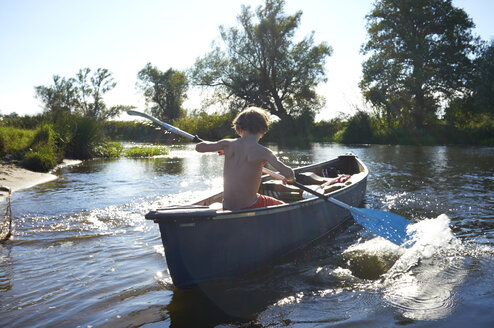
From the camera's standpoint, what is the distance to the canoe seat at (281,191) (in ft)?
19.6

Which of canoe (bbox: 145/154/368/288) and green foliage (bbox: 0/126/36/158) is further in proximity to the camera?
green foliage (bbox: 0/126/36/158)

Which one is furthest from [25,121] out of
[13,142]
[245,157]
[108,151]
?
[245,157]

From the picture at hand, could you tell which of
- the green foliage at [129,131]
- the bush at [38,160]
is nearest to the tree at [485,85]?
the bush at [38,160]

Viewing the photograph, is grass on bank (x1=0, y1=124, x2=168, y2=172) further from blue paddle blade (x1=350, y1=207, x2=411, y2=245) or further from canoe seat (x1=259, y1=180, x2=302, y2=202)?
blue paddle blade (x1=350, y1=207, x2=411, y2=245)

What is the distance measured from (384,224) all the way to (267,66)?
27835 mm

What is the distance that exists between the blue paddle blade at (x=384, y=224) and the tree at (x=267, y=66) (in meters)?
26.8

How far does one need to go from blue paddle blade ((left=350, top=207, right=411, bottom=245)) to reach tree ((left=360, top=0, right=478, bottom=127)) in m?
23.9

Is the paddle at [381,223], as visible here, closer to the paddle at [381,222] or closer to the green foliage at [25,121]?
the paddle at [381,222]

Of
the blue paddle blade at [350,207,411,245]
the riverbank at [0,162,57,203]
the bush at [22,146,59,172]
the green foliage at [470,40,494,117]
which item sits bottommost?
the blue paddle blade at [350,207,411,245]

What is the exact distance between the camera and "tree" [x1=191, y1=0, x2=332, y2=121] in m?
30.8

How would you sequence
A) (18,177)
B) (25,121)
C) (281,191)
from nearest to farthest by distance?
(281,191) < (18,177) < (25,121)

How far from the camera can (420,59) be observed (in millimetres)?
26219

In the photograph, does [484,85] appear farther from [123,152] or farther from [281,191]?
[281,191]

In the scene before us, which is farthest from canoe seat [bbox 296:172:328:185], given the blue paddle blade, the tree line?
the tree line
